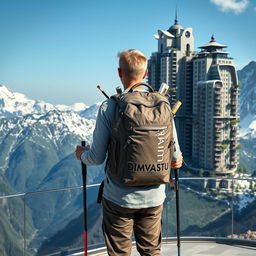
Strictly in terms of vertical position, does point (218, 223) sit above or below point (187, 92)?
below

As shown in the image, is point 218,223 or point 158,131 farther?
point 218,223

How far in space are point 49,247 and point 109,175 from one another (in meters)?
3.54

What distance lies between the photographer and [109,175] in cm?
272

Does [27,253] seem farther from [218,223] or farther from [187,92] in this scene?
[187,92]

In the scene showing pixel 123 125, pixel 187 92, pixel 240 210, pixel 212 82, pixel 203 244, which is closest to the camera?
pixel 123 125

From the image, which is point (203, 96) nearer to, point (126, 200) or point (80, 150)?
point (80, 150)

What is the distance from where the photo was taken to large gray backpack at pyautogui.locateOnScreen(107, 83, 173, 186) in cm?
252

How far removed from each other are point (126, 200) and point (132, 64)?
36.0 inches

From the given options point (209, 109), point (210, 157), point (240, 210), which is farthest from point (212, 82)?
point (240, 210)

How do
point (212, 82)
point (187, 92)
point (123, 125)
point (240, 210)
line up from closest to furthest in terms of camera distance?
point (123, 125)
point (240, 210)
point (212, 82)
point (187, 92)

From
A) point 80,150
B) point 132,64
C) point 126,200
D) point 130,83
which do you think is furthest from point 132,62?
point 126,200

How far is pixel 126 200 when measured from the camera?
263 centimetres

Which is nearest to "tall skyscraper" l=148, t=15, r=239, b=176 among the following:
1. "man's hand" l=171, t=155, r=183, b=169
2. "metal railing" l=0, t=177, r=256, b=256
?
Result: "metal railing" l=0, t=177, r=256, b=256

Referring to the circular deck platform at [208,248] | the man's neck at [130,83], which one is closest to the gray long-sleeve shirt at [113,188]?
the man's neck at [130,83]
